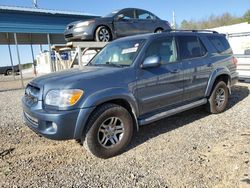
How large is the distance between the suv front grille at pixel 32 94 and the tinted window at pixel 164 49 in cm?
205

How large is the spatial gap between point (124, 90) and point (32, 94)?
59.6 inches

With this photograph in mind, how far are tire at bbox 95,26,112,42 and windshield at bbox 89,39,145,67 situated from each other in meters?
4.21

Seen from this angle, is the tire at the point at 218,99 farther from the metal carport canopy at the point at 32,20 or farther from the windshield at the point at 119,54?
the metal carport canopy at the point at 32,20

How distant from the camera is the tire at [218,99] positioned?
6123 millimetres

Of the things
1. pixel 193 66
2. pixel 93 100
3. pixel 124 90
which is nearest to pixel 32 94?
pixel 93 100

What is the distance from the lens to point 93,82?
4004 mm

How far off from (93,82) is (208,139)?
241 centimetres

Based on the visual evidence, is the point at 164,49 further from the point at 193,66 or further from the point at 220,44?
the point at 220,44

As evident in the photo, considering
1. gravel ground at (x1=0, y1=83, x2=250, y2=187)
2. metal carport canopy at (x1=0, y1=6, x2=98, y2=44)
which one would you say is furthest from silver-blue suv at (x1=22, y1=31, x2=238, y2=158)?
metal carport canopy at (x1=0, y1=6, x2=98, y2=44)

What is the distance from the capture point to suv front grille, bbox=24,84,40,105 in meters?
4.12

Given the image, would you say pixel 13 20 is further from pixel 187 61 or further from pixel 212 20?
pixel 212 20

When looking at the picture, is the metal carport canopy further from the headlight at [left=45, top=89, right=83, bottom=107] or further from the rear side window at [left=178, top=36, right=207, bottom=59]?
the headlight at [left=45, top=89, right=83, bottom=107]

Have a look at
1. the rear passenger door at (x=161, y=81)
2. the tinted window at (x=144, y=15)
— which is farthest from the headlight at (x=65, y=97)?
the tinted window at (x=144, y=15)

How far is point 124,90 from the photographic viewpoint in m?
4.27
